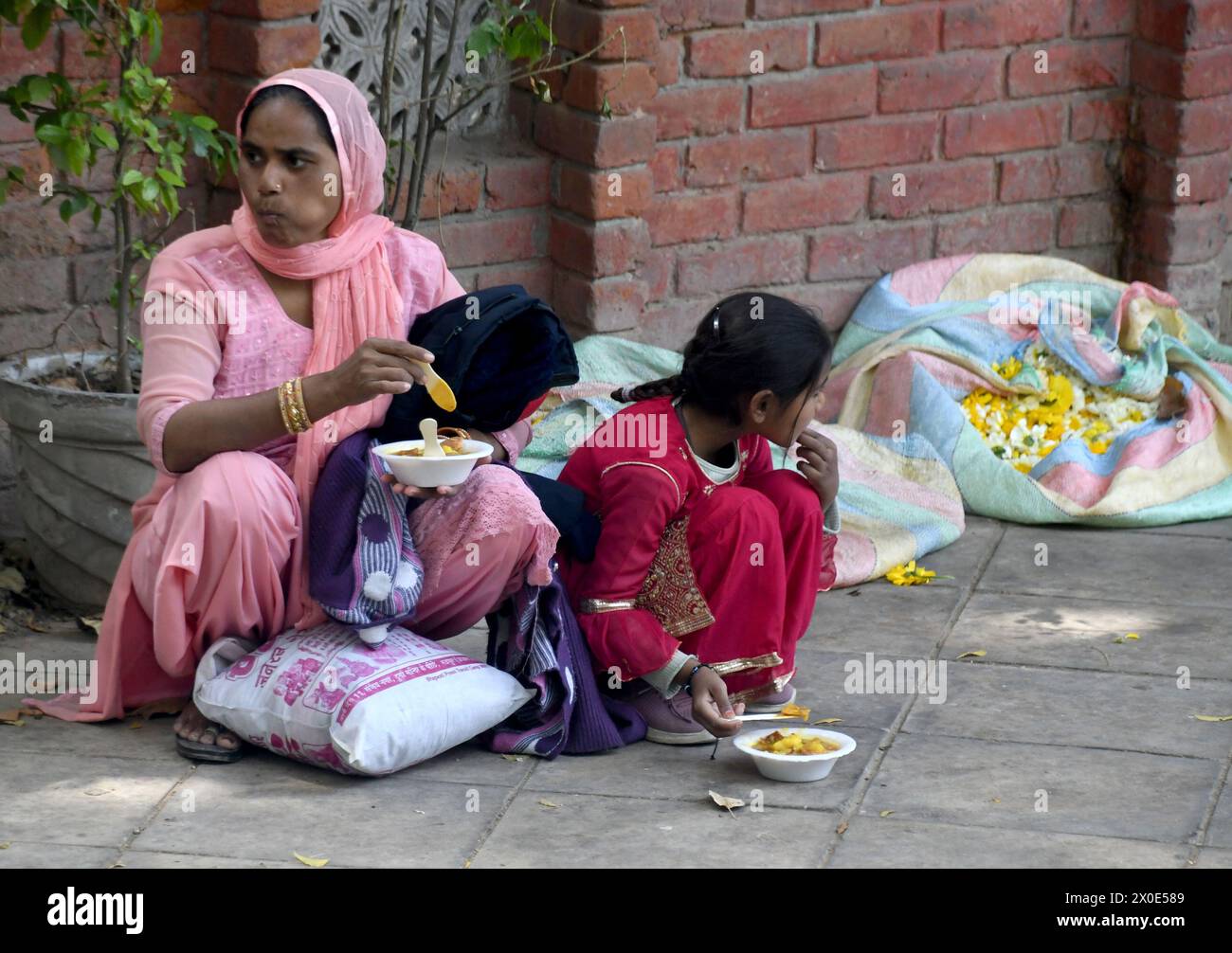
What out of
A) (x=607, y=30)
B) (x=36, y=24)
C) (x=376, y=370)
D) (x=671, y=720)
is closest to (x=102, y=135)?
(x=36, y=24)

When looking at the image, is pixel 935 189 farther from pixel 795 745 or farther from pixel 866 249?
pixel 795 745

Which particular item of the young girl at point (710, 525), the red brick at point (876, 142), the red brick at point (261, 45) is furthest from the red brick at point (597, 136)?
the young girl at point (710, 525)

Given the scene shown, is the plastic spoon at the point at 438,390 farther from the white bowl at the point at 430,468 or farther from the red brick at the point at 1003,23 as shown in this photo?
the red brick at the point at 1003,23

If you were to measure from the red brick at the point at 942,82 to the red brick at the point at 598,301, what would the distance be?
3.39 ft

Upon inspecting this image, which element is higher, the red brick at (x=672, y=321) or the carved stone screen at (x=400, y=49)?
the carved stone screen at (x=400, y=49)

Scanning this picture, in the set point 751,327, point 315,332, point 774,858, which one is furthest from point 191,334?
point 774,858

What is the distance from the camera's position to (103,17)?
4.21 meters

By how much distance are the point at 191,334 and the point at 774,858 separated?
1413mm

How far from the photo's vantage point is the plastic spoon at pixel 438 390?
3.21 m

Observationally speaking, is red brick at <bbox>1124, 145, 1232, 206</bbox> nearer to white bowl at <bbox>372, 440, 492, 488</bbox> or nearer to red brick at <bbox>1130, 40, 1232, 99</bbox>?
red brick at <bbox>1130, 40, 1232, 99</bbox>

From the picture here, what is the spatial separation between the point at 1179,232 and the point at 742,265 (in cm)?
150

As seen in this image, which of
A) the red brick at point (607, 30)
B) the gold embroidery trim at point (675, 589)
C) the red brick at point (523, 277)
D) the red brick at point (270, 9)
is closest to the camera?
the gold embroidery trim at point (675, 589)

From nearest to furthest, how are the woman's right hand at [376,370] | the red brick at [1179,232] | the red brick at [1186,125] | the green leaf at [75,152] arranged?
the woman's right hand at [376,370] < the green leaf at [75,152] < the red brick at [1186,125] < the red brick at [1179,232]

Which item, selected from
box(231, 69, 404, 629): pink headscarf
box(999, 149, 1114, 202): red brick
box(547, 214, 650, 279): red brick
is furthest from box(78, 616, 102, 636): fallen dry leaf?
box(999, 149, 1114, 202): red brick
